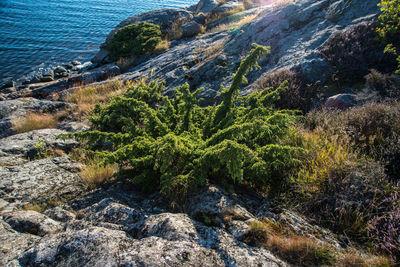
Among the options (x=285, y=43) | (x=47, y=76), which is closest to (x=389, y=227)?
(x=285, y=43)

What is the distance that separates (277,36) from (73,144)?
9007 mm

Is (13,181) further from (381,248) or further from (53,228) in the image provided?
(381,248)

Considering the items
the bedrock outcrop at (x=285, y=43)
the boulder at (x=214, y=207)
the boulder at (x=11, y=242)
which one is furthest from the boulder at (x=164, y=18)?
the boulder at (x=11, y=242)

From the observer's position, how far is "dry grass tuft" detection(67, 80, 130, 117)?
9203 mm

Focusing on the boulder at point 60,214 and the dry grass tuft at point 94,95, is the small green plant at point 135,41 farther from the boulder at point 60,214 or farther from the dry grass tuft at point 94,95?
the boulder at point 60,214

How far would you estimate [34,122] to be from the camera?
315 inches

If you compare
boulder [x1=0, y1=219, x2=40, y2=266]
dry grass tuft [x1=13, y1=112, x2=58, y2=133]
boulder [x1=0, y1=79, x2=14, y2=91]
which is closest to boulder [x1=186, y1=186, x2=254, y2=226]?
boulder [x1=0, y1=219, x2=40, y2=266]

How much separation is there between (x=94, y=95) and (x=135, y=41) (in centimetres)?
922

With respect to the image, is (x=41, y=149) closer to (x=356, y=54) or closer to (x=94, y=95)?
(x=94, y=95)

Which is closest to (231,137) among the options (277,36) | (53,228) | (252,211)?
(252,211)

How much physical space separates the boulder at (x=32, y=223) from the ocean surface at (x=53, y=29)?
71.5ft

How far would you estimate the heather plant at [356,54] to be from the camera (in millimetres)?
6438

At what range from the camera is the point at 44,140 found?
19.8ft

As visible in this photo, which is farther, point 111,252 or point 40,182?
point 40,182
